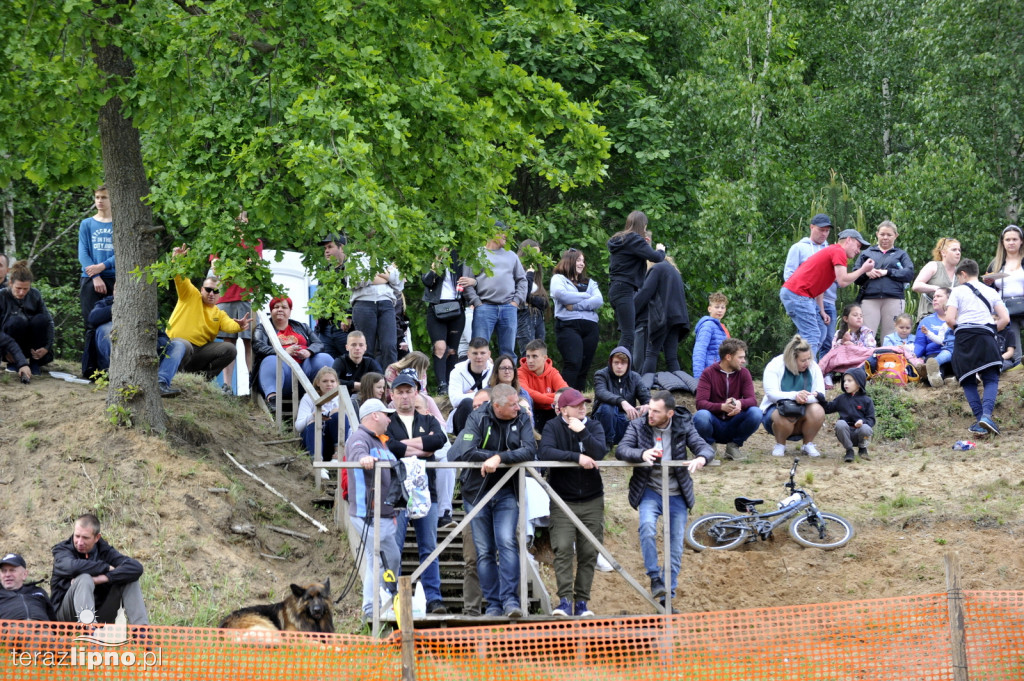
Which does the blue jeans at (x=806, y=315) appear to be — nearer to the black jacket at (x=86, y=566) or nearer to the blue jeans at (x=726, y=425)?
the blue jeans at (x=726, y=425)

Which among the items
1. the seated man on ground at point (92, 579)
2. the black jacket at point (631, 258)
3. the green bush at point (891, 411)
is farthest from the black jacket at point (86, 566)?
the green bush at point (891, 411)

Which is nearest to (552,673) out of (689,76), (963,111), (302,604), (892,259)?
(302,604)

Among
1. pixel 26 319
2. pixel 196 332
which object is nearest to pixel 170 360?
pixel 196 332

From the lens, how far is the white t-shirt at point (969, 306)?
15.0 m

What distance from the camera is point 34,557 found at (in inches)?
452

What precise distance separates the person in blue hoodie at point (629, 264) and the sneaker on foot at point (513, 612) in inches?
215

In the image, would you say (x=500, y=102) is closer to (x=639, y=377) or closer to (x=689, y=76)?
(x=639, y=377)

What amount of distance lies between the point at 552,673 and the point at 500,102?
20.5ft

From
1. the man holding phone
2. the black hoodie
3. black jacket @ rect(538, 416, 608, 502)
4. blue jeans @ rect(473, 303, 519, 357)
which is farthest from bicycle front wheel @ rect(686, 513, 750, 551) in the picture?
blue jeans @ rect(473, 303, 519, 357)

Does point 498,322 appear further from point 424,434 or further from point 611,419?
point 424,434

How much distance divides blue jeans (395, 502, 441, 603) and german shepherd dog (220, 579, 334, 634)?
942 millimetres

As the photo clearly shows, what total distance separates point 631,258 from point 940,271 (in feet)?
14.3

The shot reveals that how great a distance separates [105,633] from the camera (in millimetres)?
9250

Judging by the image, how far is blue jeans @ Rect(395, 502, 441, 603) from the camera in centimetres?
1103
